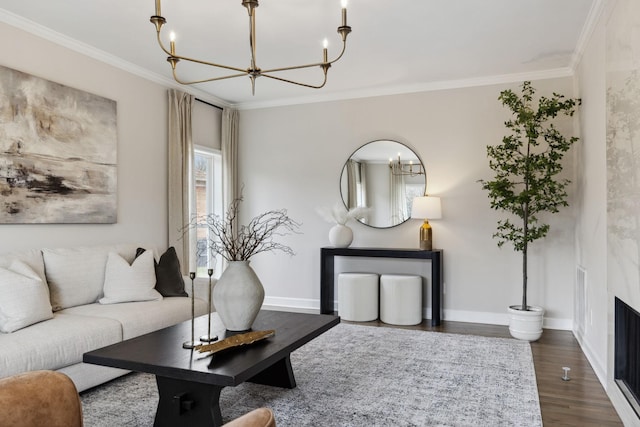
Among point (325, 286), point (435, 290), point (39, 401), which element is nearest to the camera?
point (39, 401)

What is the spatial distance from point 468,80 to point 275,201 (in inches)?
106

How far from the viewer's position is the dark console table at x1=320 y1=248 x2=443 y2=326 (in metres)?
4.91

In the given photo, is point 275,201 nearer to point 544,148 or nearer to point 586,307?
point 544,148

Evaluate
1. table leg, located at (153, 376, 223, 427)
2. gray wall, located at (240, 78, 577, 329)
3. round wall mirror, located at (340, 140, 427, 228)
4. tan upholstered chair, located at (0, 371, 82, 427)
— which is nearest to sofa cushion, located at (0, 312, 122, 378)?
table leg, located at (153, 376, 223, 427)

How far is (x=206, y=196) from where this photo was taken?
601 cm

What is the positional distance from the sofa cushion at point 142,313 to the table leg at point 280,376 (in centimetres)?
90

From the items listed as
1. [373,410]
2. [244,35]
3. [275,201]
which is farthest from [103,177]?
[373,410]

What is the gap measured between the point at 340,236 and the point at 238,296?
2743 millimetres

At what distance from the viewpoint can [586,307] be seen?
13.1 feet

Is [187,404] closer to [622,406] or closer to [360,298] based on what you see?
[622,406]

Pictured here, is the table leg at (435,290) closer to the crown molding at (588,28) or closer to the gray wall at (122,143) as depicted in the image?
the crown molding at (588,28)

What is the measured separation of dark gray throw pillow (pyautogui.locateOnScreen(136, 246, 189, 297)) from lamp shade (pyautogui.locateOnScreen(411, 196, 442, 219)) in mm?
2477

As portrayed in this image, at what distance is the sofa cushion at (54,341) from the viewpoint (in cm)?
251

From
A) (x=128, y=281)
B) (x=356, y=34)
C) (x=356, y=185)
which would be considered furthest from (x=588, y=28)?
(x=128, y=281)
